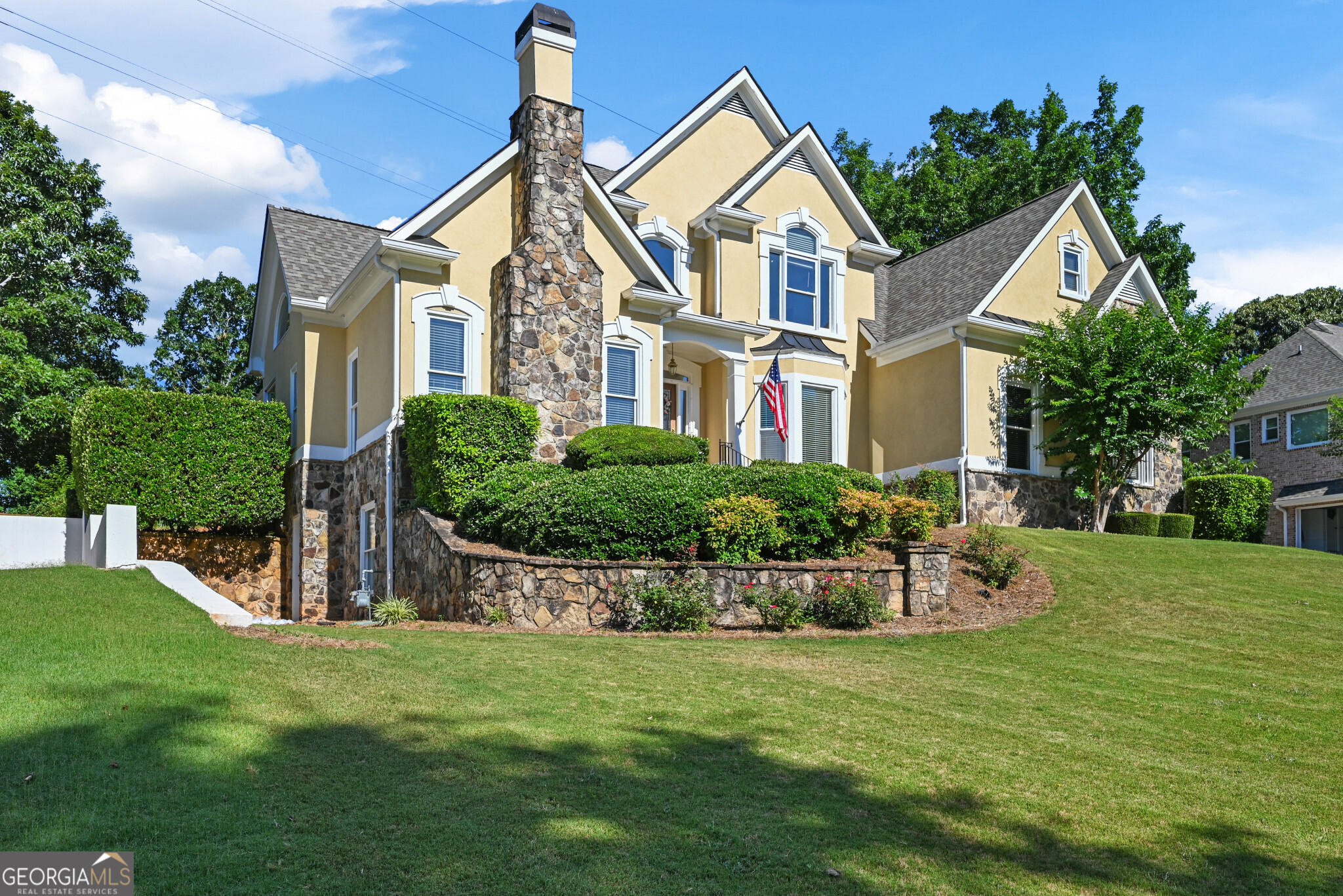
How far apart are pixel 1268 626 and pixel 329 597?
1578cm

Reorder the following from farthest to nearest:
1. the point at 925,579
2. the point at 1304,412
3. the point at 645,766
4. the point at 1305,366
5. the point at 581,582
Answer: the point at 1305,366
the point at 1304,412
the point at 925,579
the point at 581,582
the point at 645,766

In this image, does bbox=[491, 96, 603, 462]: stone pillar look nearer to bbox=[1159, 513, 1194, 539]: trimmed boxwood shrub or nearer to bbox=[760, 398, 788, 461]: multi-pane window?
bbox=[760, 398, 788, 461]: multi-pane window

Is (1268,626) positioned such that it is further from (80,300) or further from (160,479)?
(80,300)

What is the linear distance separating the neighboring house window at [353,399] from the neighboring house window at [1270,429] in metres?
27.3

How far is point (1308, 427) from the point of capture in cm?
3047

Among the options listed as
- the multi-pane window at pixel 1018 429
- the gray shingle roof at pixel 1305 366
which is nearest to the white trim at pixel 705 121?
the multi-pane window at pixel 1018 429

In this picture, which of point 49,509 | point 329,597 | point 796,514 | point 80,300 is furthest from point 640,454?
point 80,300

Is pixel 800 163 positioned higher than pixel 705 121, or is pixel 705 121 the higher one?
pixel 705 121

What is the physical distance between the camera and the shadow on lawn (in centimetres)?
459

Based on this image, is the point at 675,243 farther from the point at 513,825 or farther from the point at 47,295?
the point at 513,825

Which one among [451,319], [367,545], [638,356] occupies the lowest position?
[367,545]

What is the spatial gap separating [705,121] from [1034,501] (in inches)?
443

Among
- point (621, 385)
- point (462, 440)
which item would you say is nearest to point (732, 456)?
point (621, 385)

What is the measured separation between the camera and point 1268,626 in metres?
13.2
